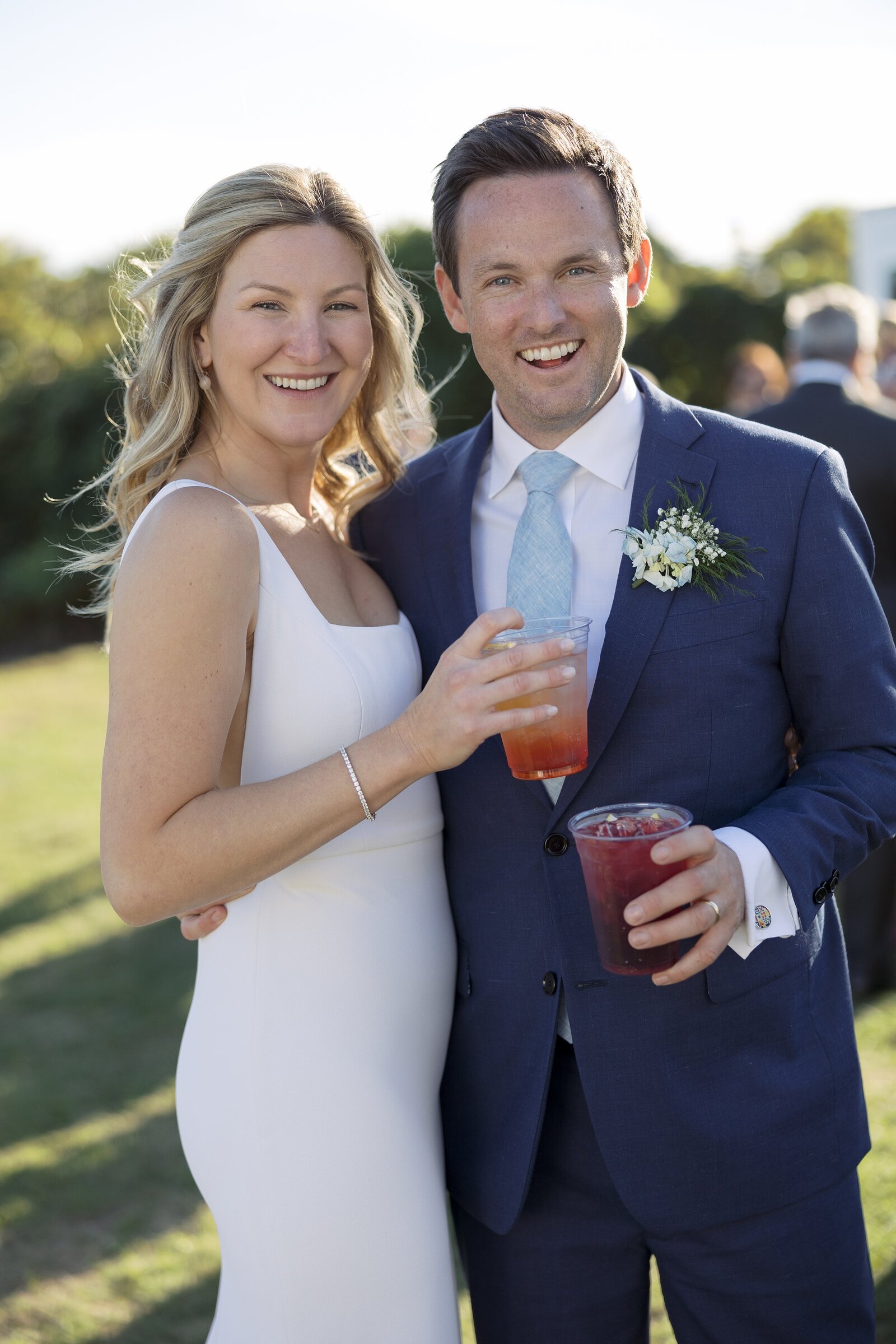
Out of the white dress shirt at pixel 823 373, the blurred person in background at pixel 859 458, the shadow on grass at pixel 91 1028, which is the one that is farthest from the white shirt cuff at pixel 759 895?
the white dress shirt at pixel 823 373

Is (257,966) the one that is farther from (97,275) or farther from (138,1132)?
(97,275)

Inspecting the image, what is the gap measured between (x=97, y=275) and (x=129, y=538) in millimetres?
43961

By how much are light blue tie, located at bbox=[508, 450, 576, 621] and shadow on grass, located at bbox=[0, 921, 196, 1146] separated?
363 cm

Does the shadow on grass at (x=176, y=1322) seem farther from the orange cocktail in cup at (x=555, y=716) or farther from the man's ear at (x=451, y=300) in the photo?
the man's ear at (x=451, y=300)

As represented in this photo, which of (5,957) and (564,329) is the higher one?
(564,329)

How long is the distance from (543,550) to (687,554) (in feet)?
1.03

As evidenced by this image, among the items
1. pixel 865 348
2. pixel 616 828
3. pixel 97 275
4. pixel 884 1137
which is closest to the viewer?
pixel 616 828

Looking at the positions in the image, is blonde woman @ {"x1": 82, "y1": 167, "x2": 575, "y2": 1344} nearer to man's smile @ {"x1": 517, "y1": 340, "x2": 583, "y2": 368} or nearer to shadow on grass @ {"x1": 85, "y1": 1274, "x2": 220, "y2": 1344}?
man's smile @ {"x1": 517, "y1": 340, "x2": 583, "y2": 368}

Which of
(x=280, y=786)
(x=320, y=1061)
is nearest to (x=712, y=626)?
(x=280, y=786)

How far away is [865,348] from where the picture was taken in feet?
19.7

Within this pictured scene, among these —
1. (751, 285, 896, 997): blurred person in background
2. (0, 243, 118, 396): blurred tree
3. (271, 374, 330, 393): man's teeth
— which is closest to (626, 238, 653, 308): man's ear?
(271, 374, 330, 393): man's teeth

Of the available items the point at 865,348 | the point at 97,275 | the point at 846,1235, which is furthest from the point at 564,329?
the point at 97,275

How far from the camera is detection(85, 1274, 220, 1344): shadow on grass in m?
3.61

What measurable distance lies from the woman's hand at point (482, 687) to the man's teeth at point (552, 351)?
77 cm
